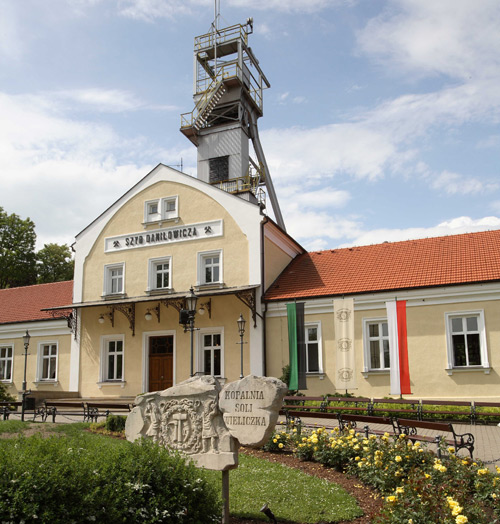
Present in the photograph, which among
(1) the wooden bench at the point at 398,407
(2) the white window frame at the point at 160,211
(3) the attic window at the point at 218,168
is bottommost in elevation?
(1) the wooden bench at the point at 398,407

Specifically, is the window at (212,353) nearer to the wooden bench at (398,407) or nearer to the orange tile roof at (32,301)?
the wooden bench at (398,407)

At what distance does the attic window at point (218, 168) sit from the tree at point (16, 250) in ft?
57.4

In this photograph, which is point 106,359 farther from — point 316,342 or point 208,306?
point 316,342

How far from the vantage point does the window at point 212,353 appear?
2122 centimetres

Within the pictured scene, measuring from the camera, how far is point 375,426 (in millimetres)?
14766

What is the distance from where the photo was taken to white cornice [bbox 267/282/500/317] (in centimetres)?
1780

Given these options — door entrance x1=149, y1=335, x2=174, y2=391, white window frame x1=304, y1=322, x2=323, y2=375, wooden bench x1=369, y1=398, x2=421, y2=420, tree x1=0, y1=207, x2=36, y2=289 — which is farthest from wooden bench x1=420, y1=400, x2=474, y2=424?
tree x1=0, y1=207, x2=36, y2=289

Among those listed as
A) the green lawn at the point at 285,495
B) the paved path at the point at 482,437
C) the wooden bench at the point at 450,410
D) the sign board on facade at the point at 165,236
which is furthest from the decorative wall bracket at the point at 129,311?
the green lawn at the point at 285,495

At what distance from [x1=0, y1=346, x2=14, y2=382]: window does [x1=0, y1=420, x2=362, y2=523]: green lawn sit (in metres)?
20.0

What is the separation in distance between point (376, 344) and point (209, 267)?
23.5 feet

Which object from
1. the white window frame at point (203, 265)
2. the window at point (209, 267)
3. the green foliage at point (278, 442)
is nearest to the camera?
the green foliage at point (278, 442)

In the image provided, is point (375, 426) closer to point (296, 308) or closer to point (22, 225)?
point (296, 308)

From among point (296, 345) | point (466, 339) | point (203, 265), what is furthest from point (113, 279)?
point (466, 339)

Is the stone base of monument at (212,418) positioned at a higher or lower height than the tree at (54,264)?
lower
